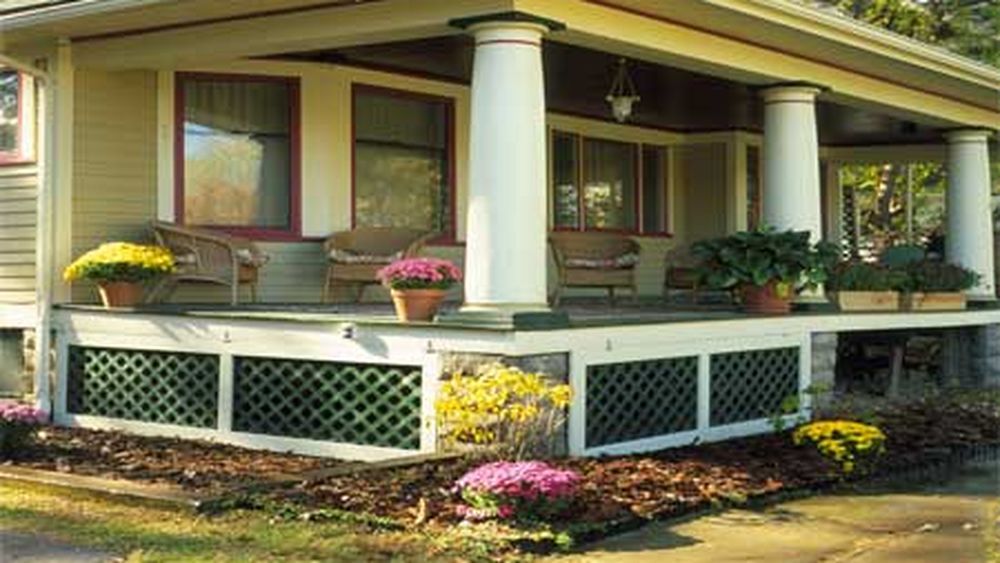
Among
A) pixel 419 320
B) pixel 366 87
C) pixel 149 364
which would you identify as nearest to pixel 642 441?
pixel 419 320

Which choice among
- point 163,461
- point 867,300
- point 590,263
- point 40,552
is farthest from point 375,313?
point 867,300

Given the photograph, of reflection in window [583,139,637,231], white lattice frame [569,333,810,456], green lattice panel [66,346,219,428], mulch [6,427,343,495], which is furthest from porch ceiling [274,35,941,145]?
mulch [6,427,343,495]

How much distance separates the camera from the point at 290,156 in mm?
10594

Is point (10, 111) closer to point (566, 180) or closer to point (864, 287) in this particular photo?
point (566, 180)

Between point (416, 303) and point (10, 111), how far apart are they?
4.40 m

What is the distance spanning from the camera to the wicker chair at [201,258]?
9547mm

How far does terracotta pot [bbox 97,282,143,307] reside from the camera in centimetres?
905

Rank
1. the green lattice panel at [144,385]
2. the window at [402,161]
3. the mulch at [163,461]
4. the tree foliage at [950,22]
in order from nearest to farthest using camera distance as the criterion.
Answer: the mulch at [163,461] < the green lattice panel at [144,385] < the window at [402,161] < the tree foliage at [950,22]

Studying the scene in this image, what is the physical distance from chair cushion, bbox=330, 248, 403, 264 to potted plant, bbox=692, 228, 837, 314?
2.50 metres

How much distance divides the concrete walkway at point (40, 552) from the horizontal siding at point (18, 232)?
4264 millimetres

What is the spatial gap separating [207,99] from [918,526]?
6.59 meters

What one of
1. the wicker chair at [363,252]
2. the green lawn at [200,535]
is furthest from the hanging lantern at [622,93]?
the green lawn at [200,535]

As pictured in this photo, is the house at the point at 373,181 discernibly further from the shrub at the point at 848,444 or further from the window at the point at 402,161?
the shrub at the point at 848,444

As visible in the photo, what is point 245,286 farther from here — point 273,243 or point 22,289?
point 22,289
